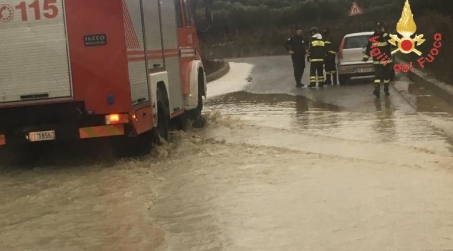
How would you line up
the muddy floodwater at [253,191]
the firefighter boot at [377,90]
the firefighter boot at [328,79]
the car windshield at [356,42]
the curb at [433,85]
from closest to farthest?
the muddy floodwater at [253,191] < the curb at [433,85] < the firefighter boot at [377,90] < the car windshield at [356,42] < the firefighter boot at [328,79]

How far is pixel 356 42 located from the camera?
69.5 ft

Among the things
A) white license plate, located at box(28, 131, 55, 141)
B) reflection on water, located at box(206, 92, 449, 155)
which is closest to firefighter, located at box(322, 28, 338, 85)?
reflection on water, located at box(206, 92, 449, 155)

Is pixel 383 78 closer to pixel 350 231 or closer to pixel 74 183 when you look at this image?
pixel 74 183

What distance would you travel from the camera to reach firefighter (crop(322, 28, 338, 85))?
21125 millimetres

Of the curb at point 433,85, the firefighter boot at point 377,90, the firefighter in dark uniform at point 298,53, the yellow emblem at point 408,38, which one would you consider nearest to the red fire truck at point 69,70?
the curb at point 433,85

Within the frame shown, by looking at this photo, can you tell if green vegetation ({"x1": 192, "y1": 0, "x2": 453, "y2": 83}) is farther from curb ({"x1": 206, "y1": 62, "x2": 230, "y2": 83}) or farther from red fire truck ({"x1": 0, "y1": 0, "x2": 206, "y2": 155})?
red fire truck ({"x1": 0, "y1": 0, "x2": 206, "y2": 155})

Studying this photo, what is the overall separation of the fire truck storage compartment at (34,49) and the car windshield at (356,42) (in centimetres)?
1301

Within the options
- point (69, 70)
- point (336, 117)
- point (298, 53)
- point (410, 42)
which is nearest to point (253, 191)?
point (69, 70)

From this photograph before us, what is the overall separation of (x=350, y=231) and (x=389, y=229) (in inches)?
12.2

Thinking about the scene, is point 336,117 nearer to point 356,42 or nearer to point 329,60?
point 356,42

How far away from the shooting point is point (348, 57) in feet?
68.3

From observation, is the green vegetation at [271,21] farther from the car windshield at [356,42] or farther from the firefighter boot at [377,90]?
the firefighter boot at [377,90]

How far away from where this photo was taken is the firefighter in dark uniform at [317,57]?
67.4ft

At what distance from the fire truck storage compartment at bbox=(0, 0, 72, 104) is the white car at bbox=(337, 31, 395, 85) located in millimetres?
12450
